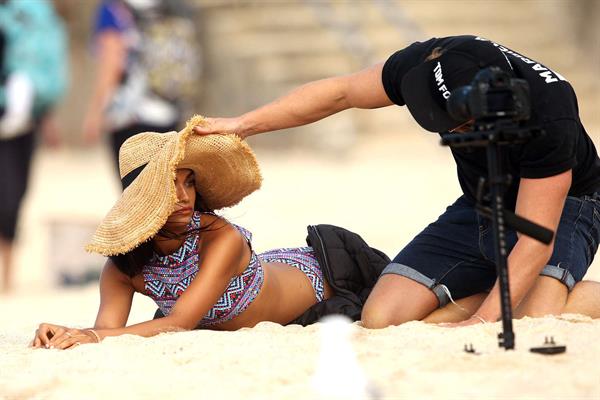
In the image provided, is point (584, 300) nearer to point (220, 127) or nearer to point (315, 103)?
point (315, 103)

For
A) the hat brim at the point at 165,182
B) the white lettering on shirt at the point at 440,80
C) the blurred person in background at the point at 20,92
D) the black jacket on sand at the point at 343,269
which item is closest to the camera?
the white lettering on shirt at the point at 440,80

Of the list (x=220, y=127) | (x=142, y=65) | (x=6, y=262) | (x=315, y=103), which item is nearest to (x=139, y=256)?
(x=220, y=127)

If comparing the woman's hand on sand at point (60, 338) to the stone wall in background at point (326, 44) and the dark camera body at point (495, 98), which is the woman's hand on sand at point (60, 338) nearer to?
the dark camera body at point (495, 98)

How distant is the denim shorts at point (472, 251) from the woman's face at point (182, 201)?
966 mm

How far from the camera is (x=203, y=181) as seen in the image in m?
5.02

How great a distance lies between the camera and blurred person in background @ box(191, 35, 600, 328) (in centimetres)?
457

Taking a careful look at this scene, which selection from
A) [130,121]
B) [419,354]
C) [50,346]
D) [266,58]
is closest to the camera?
[419,354]

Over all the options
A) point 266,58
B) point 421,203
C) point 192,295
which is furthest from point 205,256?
point 266,58

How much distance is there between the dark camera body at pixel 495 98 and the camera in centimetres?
402

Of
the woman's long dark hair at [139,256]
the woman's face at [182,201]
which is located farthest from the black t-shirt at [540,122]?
the woman's long dark hair at [139,256]

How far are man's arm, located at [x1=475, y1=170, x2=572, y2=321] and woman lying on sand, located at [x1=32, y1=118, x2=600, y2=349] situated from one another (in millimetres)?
566

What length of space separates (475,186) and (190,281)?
3.97ft

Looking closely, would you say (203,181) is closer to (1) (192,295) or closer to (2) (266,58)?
(1) (192,295)

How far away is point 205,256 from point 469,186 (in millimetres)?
1145
